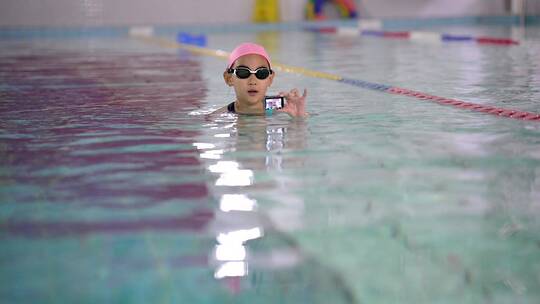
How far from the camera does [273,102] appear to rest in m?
4.27

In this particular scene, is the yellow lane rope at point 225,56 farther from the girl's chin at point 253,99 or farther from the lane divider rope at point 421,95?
the girl's chin at point 253,99

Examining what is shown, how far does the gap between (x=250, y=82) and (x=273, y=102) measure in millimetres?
157

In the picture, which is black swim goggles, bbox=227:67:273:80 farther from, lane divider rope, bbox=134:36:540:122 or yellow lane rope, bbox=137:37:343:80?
yellow lane rope, bbox=137:37:343:80

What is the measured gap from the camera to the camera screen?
427 cm

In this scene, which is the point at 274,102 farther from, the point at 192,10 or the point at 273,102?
the point at 192,10

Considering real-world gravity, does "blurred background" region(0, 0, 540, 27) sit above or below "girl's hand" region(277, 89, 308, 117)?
above

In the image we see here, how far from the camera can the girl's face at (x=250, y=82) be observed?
4.21 meters

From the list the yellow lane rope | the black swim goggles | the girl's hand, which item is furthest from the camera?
the yellow lane rope

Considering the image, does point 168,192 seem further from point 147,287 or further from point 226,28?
point 226,28

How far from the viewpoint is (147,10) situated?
20.2m

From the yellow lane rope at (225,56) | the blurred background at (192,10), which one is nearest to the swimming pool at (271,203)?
the yellow lane rope at (225,56)

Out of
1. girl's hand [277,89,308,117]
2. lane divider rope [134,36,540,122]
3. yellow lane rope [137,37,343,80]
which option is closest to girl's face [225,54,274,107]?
girl's hand [277,89,308,117]

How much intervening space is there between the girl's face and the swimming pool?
4.8 inches

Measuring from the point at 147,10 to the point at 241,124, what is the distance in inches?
650
